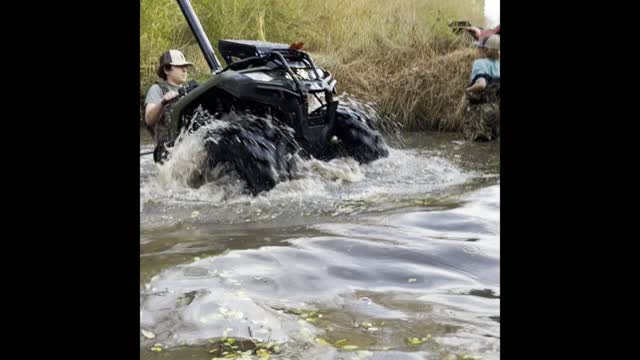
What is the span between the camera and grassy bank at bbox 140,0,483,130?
7.83 meters

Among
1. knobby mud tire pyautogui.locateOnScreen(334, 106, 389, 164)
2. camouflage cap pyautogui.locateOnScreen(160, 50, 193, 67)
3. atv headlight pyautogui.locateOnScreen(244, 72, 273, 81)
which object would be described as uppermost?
camouflage cap pyautogui.locateOnScreen(160, 50, 193, 67)

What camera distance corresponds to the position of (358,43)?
332 inches

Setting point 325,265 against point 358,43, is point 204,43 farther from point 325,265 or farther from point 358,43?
point 358,43

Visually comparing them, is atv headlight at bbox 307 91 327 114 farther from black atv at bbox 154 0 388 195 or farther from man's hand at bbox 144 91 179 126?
man's hand at bbox 144 91 179 126

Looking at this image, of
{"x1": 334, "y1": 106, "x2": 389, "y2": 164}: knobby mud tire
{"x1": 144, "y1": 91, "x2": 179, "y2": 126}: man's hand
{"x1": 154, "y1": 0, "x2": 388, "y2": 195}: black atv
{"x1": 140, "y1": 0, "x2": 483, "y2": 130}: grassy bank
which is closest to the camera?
{"x1": 154, "y1": 0, "x2": 388, "y2": 195}: black atv

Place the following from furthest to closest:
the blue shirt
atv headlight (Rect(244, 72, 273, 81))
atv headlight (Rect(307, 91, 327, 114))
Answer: the blue shirt, atv headlight (Rect(307, 91, 327, 114)), atv headlight (Rect(244, 72, 273, 81))

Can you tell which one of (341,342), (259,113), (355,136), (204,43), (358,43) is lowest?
(341,342)

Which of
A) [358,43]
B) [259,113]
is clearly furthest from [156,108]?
[358,43]

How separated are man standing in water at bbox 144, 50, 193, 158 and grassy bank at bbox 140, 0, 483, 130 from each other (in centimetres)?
262

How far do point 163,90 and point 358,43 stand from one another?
3.93 metres

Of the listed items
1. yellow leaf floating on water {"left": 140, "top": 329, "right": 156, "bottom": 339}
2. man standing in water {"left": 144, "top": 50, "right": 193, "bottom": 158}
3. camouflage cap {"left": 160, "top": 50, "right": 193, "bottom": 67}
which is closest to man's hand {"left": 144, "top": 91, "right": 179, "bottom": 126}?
man standing in water {"left": 144, "top": 50, "right": 193, "bottom": 158}
